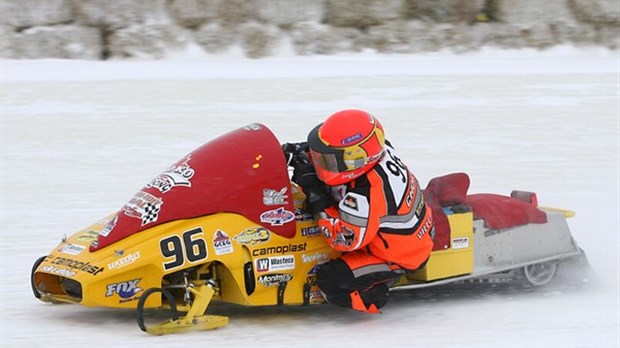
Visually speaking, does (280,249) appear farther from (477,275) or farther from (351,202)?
(477,275)

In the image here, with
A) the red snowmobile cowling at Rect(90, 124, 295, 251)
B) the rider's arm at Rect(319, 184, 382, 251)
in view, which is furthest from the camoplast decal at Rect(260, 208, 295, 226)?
the rider's arm at Rect(319, 184, 382, 251)

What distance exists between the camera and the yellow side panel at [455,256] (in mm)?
6496

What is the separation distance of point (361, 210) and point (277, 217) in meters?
0.50

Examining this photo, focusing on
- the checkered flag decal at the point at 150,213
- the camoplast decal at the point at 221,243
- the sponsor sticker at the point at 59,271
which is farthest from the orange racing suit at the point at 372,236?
the sponsor sticker at the point at 59,271

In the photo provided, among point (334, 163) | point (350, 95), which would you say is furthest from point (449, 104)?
point (334, 163)

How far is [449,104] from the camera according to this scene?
1302cm

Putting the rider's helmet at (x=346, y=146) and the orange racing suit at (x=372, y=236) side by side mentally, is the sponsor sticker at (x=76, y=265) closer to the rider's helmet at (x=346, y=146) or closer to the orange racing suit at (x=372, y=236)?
the orange racing suit at (x=372, y=236)

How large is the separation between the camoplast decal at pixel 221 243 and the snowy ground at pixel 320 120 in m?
0.45

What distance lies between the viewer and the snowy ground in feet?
19.7

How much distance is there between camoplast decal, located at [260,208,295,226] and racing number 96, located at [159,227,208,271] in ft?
1.36

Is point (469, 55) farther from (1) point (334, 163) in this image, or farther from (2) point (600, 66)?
(1) point (334, 163)

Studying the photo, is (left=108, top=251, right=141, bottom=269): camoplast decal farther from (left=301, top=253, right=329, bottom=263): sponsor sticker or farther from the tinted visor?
the tinted visor

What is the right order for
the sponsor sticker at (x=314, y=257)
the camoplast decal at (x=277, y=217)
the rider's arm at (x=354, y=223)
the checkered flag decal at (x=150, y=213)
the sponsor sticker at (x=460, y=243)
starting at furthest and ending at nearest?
the sponsor sticker at (x=460, y=243)
the sponsor sticker at (x=314, y=257)
the camoplast decal at (x=277, y=217)
the rider's arm at (x=354, y=223)
the checkered flag decal at (x=150, y=213)

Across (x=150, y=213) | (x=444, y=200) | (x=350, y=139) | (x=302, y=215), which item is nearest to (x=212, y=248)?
(x=150, y=213)
